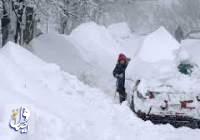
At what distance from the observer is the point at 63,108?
1026 cm

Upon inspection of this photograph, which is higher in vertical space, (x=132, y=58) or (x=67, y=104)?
(x=67, y=104)

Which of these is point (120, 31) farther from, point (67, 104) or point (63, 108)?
point (63, 108)

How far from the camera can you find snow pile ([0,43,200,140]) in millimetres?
8461

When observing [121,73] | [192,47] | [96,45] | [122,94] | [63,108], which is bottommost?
[192,47]

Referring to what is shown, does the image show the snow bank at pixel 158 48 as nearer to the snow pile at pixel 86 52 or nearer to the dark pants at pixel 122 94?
the snow pile at pixel 86 52

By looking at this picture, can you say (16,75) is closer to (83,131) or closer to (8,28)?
(83,131)

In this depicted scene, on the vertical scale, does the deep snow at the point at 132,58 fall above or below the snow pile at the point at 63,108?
below

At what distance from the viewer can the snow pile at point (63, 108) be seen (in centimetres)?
846

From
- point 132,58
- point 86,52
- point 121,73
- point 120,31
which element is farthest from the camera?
point 120,31

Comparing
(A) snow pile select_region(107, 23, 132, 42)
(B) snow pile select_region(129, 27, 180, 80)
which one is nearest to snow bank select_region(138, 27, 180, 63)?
(B) snow pile select_region(129, 27, 180, 80)

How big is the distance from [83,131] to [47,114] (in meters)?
0.88

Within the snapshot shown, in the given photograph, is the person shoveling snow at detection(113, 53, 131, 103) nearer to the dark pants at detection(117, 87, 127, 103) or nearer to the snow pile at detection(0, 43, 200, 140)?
the dark pants at detection(117, 87, 127, 103)

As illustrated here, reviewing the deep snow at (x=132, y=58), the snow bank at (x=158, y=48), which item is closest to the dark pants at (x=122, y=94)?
the deep snow at (x=132, y=58)

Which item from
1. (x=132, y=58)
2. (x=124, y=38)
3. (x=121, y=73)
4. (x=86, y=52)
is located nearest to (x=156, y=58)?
(x=132, y=58)
